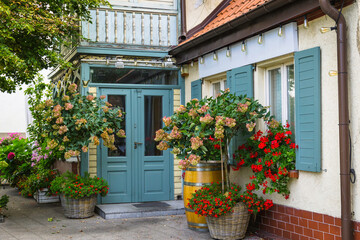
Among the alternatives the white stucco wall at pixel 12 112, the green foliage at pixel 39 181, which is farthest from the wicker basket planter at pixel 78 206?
the white stucco wall at pixel 12 112

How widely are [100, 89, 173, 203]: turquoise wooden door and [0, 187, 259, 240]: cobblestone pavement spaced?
1062mm

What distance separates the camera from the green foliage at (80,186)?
25.5ft

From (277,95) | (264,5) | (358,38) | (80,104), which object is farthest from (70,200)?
(358,38)

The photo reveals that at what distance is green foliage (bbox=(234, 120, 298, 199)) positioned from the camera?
19.2 ft

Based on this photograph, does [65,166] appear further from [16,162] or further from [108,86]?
[108,86]

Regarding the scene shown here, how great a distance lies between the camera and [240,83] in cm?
712

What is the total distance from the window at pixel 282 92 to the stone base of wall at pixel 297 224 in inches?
46.1

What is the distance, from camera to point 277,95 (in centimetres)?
660

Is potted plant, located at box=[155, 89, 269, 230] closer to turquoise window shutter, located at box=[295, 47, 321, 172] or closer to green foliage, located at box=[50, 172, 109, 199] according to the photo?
turquoise window shutter, located at box=[295, 47, 321, 172]

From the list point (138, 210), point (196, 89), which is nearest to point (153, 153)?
point (138, 210)

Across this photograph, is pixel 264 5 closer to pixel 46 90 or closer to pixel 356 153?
pixel 356 153

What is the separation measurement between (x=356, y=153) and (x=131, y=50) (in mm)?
5516

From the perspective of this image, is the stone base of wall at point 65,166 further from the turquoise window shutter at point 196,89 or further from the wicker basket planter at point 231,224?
the wicker basket planter at point 231,224

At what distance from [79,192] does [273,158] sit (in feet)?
12.0
